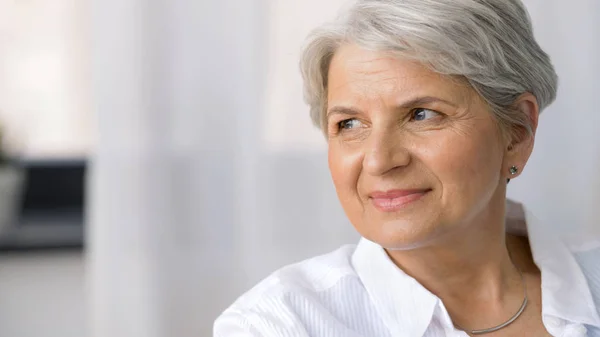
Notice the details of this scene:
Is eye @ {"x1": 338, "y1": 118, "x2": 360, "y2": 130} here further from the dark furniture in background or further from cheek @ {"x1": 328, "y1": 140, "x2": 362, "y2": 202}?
the dark furniture in background

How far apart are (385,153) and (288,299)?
0.30 metres

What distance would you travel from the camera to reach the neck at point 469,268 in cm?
146

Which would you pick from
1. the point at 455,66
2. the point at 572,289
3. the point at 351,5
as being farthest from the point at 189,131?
the point at 572,289

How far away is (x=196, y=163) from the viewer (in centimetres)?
192

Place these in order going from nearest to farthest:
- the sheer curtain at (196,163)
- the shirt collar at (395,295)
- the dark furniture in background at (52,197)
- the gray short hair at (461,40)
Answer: the gray short hair at (461,40), the shirt collar at (395,295), the sheer curtain at (196,163), the dark furniture in background at (52,197)

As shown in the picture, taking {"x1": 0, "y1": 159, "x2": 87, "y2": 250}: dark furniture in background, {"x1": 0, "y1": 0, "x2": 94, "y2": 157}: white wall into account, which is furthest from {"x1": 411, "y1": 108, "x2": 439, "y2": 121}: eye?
{"x1": 0, "y1": 0, "x2": 94, "y2": 157}: white wall

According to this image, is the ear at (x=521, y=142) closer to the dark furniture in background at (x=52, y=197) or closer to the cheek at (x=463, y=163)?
the cheek at (x=463, y=163)

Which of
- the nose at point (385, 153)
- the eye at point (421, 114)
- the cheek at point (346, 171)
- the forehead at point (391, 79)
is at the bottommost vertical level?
the cheek at point (346, 171)

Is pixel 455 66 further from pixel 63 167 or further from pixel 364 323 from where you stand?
pixel 63 167

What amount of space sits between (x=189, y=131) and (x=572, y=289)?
3.10 ft

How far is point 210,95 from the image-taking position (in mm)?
1912

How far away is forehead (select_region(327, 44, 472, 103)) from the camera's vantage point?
1.31 m

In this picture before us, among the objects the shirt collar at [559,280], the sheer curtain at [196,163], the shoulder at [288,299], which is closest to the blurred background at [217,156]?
the sheer curtain at [196,163]

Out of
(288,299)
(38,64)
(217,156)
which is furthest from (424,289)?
(38,64)
